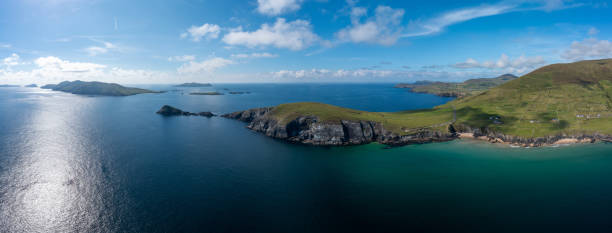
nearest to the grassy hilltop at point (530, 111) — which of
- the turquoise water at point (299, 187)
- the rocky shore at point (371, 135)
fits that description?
the rocky shore at point (371, 135)

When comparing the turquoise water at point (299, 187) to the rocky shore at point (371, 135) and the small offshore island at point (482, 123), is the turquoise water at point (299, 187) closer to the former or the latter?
the rocky shore at point (371, 135)

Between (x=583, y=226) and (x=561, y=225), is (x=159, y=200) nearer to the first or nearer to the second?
(x=561, y=225)

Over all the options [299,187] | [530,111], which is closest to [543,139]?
[530,111]

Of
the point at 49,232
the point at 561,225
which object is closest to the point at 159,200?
the point at 49,232

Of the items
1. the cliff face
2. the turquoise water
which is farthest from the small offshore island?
the turquoise water

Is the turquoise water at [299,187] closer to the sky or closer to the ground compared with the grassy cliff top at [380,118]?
closer to the ground

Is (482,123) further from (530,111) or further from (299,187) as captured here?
(299,187)

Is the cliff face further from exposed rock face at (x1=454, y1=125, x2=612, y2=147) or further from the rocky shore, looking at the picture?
exposed rock face at (x1=454, y1=125, x2=612, y2=147)
